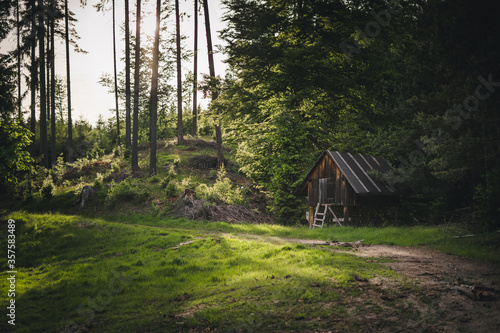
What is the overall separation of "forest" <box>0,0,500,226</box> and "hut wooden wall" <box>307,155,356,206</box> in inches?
58.8

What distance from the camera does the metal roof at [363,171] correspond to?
56.6ft

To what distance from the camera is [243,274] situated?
8.05 m

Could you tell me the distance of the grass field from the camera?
5.45m

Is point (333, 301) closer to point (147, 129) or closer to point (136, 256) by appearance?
point (136, 256)

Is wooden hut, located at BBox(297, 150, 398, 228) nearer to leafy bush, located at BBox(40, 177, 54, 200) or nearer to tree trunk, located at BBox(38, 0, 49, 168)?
leafy bush, located at BBox(40, 177, 54, 200)

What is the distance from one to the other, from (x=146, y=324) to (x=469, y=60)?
13819 mm

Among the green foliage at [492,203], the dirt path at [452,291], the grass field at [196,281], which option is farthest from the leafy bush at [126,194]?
the green foliage at [492,203]

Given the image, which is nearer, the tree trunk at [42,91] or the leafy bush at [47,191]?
the leafy bush at [47,191]

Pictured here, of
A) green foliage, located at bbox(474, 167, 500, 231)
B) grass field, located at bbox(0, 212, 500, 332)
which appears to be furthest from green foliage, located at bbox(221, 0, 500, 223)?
grass field, located at bbox(0, 212, 500, 332)

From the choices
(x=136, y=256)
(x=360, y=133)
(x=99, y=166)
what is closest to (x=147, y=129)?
(x=99, y=166)

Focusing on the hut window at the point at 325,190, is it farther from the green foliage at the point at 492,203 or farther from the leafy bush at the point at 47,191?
the leafy bush at the point at 47,191

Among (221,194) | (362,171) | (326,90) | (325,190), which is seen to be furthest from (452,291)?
(326,90)

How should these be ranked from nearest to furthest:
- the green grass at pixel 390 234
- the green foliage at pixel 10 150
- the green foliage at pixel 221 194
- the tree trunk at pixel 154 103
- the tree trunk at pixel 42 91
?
the green grass at pixel 390 234, the green foliage at pixel 10 150, the green foliage at pixel 221 194, the tree trunk at pixel 154 103, the tree trunk at pixel 42 91

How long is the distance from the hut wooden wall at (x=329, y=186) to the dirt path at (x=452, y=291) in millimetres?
9705
